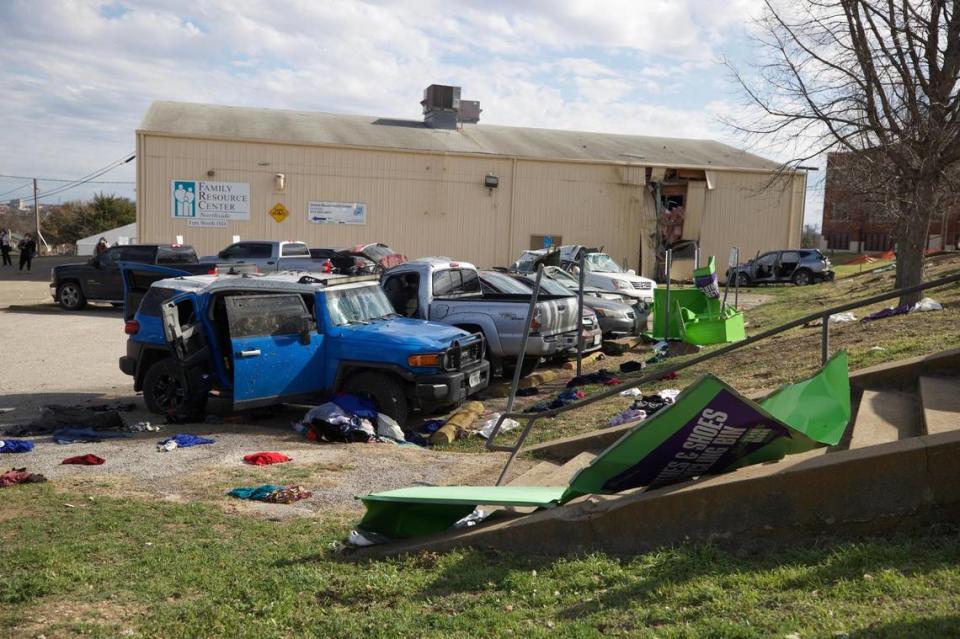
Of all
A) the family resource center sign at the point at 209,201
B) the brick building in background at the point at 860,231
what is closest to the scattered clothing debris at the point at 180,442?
the family resource center sign at the point at 209,201

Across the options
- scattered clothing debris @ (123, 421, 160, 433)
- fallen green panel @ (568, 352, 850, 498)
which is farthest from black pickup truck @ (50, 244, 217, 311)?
fallen green panel @ (568, 352, 850, 498)

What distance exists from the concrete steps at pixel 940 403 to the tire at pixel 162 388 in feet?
25.0

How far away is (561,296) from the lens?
14.1 metres

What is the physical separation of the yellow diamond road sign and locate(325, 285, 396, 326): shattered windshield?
22.5 m

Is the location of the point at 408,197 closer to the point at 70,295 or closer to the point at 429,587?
the point at 70,295

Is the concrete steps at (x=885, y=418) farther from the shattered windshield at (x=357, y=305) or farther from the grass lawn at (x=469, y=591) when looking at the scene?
the shattered windshield at (x=357, y=305)

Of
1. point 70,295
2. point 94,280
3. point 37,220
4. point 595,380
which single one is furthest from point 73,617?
point 37,220

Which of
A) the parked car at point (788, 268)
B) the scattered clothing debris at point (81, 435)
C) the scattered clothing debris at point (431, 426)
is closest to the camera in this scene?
the scattered clothing debris at point (81, 435)

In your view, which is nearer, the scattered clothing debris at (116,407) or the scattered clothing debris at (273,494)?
the scattered clothing debris at (273,494)

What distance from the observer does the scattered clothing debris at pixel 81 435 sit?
9.09 metres

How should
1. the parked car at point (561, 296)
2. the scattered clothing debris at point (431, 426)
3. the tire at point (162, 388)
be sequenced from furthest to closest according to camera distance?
the parked car at point (561, 296)
the tire at point (162, 388)
the scattered clothing debris at point (431, 426)

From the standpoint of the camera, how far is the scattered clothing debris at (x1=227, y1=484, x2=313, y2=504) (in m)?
6.89

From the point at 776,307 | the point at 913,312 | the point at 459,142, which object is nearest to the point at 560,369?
the point at 913,312

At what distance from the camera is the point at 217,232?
32.3 m
